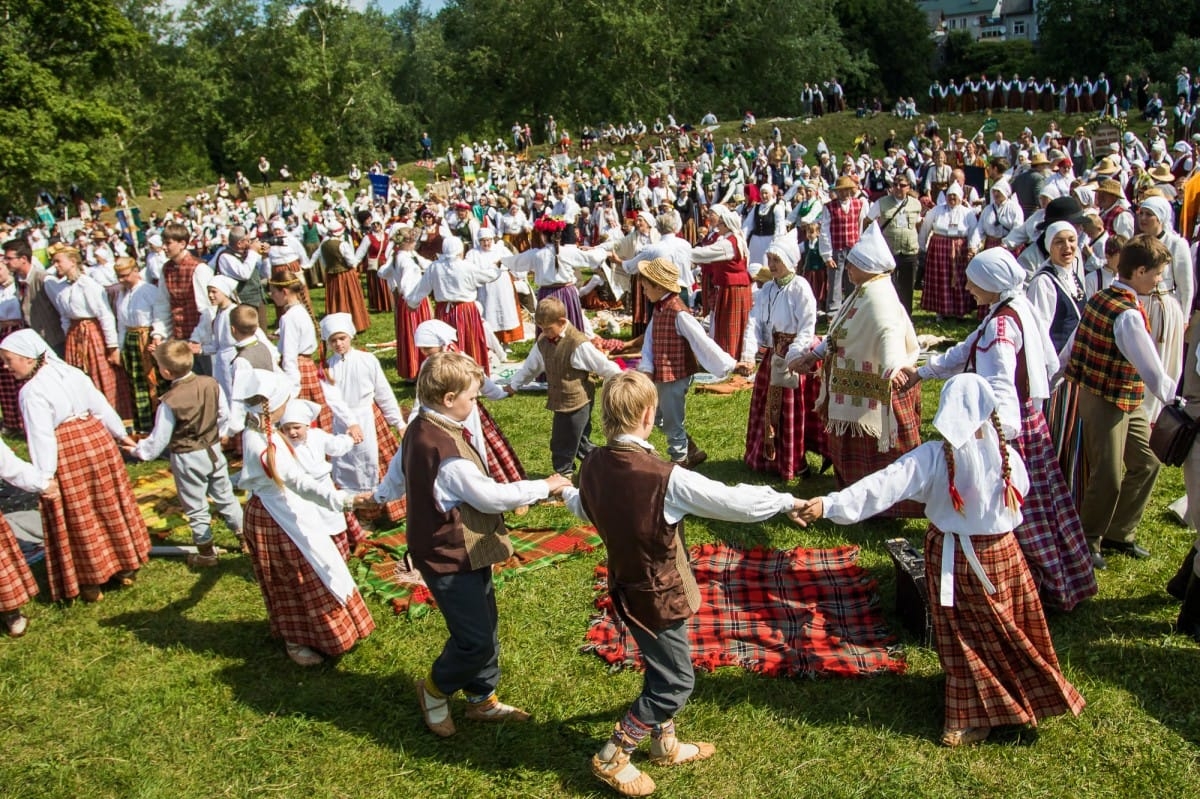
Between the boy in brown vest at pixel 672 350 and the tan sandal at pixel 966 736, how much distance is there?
271 centimetres

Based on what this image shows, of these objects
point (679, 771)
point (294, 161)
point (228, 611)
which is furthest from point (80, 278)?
point (294, 161)

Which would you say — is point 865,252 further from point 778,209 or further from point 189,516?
point 778,209

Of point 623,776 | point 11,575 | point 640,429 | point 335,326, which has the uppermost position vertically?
point 335,326

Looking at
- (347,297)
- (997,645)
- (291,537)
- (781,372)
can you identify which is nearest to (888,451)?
(781,372)

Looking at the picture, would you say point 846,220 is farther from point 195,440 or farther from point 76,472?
point 76,472

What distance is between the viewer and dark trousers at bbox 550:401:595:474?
6.11 metres

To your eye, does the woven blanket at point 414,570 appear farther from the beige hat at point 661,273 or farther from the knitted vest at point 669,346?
the beige hat at point 661,273

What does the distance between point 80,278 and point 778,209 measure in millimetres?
8148

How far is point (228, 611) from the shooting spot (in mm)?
5328

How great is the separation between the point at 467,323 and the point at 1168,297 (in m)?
6.00

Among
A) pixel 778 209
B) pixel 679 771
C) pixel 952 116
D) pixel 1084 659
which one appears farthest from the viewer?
pixel 952 116

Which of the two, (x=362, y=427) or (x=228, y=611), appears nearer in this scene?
(x=228, y=611)

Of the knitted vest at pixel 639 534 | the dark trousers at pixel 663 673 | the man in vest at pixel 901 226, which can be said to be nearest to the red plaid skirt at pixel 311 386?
the knitted vest at pixel 639 534

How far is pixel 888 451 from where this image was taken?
5434 mm
